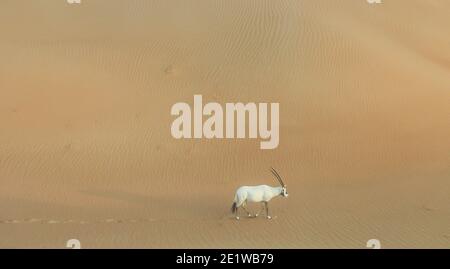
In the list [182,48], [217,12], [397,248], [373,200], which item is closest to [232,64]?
[182,48]

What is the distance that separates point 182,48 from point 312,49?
11.9 feet

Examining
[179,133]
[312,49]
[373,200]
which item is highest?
[312,49]

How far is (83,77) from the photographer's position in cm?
1548

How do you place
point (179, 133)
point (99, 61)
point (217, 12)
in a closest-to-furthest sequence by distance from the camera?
point (179, 133) → point (99, 61) → point (217, 12)

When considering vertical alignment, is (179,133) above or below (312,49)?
below

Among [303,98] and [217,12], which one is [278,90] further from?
[217,12]

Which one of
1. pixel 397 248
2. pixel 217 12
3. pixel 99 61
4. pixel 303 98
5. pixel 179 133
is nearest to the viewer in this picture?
pixel 397 248

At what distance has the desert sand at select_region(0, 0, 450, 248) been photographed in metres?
9.37

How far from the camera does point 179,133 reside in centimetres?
1380

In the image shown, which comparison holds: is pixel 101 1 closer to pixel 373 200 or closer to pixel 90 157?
pixel 90 157

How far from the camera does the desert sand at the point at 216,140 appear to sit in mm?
9367

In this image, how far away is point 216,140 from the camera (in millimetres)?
13625

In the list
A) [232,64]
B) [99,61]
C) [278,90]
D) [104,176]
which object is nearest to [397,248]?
[104,176]

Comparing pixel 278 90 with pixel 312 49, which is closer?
pixel 278 90
